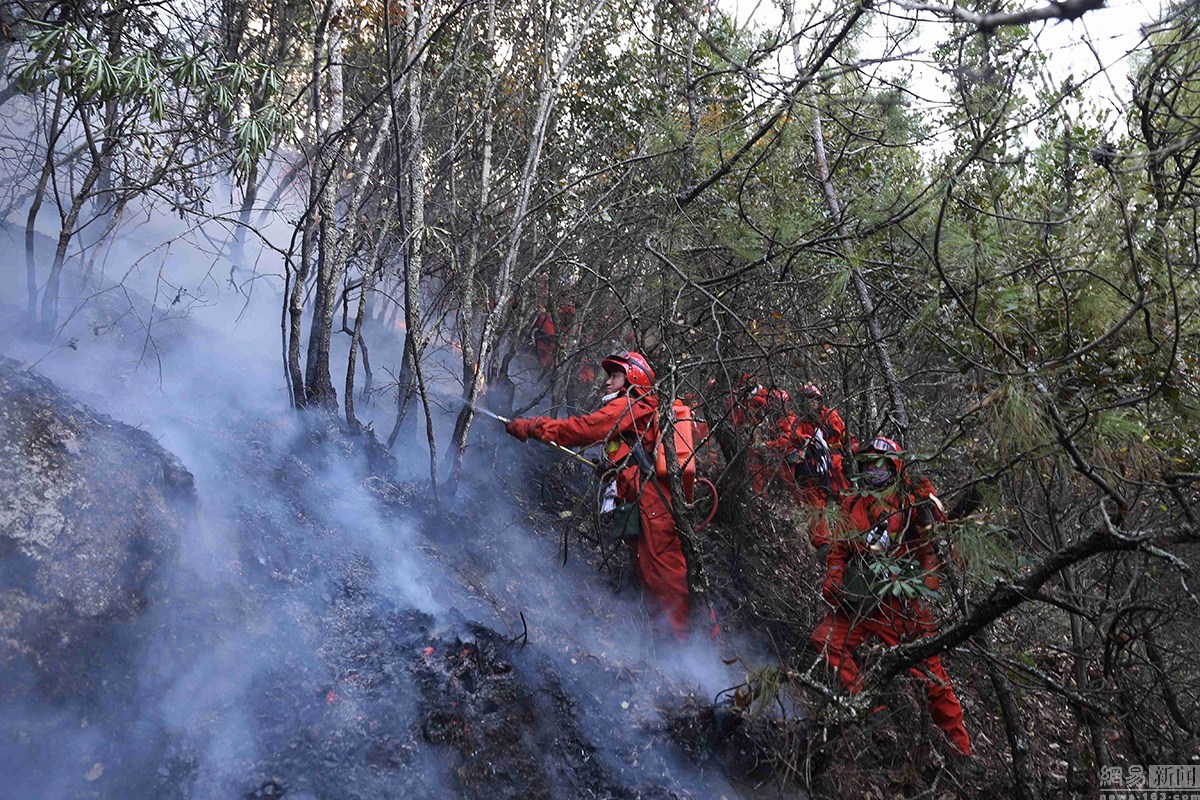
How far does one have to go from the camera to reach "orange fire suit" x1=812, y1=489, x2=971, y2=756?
152 inches

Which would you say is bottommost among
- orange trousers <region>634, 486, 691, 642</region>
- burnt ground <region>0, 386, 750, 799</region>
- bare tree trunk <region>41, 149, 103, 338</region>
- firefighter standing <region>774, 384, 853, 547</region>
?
burnt ground <region>0, 386, 750, 799</region>

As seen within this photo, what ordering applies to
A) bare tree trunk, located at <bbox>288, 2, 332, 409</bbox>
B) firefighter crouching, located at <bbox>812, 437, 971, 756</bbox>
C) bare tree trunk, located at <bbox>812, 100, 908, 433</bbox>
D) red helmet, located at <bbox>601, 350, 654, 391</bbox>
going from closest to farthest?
firefighter crouching, located at <bbox>812, 437, 971, 756</bbox>
bare tree trunk, located at <bbox>812, 100, 908, 433</bbox>
bare tree trunk, located at <bbox>288, 2, 332, 409</bbox>
red helmet, located at <bbox>601, 350, 654, 391</bbox>

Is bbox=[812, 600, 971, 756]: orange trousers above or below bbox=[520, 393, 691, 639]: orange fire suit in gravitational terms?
below

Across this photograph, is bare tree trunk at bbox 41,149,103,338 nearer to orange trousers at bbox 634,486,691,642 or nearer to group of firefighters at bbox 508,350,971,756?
group of firefighters at bbox 508,350,971,756

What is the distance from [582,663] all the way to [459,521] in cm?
148

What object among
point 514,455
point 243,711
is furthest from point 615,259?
point 243,711

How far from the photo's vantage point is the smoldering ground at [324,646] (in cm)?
308

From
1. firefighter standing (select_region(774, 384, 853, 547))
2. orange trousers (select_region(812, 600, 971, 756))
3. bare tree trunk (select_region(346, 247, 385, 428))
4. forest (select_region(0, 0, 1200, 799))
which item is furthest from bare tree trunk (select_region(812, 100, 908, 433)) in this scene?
bare tree trunk (select_region(346, 247, 385, 428))

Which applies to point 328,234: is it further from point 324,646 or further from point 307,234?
point 324,646

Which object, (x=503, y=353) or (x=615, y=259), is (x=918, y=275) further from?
(x=503, y=353)

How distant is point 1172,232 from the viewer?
333 centimetres

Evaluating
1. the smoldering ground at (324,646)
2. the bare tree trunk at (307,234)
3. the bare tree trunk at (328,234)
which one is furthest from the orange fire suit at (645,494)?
the bare tree trunk at (307,234)

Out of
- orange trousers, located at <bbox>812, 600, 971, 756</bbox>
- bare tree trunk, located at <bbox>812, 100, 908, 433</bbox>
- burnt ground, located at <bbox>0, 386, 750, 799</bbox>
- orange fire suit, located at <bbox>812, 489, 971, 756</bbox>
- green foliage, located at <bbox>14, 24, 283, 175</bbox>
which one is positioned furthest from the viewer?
orange trousers, located at <bbox>812, 600, 971, 756</bbox>

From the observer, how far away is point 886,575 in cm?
358
